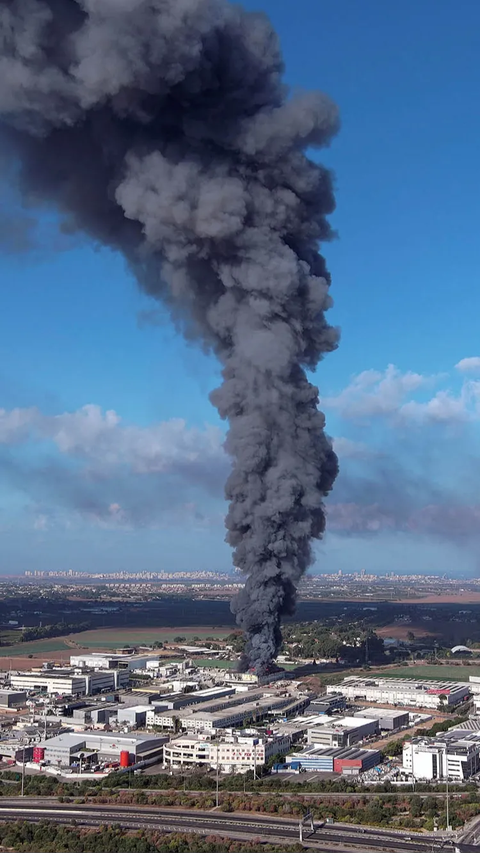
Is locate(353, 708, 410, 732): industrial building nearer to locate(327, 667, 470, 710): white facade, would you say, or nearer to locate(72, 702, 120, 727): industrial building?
locate(327, 667, 470, 710): white facade

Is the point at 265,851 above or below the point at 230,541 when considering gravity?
below

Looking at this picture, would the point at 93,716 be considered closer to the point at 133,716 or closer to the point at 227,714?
the point at 133,716

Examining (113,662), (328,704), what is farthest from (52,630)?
(328,704)

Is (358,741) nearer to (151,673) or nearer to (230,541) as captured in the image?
(230,541)

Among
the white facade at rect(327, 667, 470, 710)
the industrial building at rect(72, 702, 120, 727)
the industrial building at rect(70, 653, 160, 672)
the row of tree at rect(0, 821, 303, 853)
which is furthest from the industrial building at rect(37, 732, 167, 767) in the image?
the industrial building at rect(70, 653, 160, 672)

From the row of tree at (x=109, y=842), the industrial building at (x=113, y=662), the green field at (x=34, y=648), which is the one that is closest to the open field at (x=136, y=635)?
the green field at (x=34, y=648)

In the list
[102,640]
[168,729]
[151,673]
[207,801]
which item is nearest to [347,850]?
[207,801]

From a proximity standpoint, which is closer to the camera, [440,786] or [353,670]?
[440,786]
